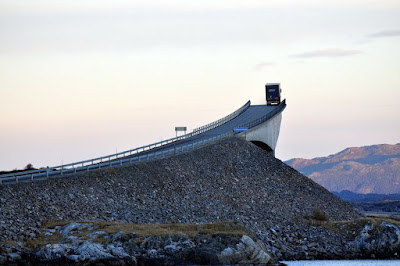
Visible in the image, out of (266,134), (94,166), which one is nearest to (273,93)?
(266,134)

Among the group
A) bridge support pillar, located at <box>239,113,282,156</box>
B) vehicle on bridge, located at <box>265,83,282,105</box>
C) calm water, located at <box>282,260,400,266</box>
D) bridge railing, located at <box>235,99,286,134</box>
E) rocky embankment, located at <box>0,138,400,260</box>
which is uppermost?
vehicle on bridge, located at <box>265,83,282,105</box>

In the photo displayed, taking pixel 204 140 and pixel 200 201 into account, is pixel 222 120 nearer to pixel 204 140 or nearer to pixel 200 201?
pixel 204 140

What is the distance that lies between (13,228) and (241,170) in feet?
142

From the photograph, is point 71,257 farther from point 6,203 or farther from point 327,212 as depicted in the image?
point 327,212

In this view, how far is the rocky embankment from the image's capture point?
6888cm

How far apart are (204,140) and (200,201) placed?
2296 centimetres

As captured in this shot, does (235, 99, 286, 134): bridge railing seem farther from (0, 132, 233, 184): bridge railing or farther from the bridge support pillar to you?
(0, 132, 233, 184): bridge railing

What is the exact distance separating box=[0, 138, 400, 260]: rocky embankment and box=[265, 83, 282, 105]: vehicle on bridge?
4900 centimetres

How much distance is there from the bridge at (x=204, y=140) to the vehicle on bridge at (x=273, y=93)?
215 cm

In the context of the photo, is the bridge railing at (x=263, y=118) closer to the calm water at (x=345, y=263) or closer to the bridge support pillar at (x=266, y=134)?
the bridge support pillar at (x=266, y=134)

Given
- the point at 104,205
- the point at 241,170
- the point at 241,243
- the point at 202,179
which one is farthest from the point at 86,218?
the point at 241,170

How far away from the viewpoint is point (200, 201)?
8488 centimetres

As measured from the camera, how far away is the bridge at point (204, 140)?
3042 inches

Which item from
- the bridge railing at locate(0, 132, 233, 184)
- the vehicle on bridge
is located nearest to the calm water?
the bridge railing at locate(0, 132, 233, 184)
